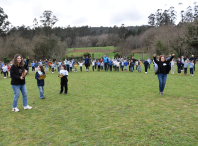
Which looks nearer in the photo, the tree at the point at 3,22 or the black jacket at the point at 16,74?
the black jacket at the point at 16,74

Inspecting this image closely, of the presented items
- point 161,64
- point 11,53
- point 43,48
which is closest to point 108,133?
point 161,64

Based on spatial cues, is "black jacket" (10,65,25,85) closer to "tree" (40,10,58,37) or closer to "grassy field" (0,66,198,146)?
"grassy field" (0,66,198,146)

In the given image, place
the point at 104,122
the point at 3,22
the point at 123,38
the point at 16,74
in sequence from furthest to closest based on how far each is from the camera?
the point at 123,38, the point at 3,22, the point at 16,74, the point at 104,122

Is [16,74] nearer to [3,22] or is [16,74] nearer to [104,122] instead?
[104,122]

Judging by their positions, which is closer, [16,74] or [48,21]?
[16,74]

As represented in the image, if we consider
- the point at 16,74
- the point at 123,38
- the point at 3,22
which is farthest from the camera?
the point at 123,38

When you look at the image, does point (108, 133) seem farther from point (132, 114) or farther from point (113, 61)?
point (113, 61)

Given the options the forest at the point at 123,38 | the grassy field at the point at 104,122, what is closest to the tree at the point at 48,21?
the forest at the point at 123,38

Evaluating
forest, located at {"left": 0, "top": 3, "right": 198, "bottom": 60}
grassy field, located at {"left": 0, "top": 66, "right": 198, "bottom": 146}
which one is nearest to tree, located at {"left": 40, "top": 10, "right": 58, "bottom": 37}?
forest, located at {"left": 0, "top": 3, "right": 198, "bottom": 60}

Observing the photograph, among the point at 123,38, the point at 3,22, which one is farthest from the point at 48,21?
the point at 123,38

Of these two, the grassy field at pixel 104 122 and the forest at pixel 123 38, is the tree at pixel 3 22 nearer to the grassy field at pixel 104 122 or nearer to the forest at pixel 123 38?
the forest at pixel 123 38

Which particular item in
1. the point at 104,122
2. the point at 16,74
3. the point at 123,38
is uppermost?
the point at 123,38

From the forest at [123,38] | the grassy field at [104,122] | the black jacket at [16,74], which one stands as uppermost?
the forest at [123,38]

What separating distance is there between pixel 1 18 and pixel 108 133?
53224 mm
